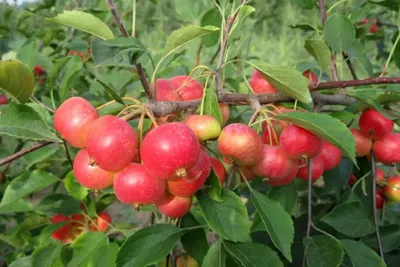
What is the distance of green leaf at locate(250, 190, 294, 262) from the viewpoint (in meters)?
0.78

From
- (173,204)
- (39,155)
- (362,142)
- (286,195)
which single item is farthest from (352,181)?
(39,155)

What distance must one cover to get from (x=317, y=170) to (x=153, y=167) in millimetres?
466

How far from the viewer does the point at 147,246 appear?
86 cm

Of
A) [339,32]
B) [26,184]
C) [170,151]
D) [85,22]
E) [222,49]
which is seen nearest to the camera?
[170,151]

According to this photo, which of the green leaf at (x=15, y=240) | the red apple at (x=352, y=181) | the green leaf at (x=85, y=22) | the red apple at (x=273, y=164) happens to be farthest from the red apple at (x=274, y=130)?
the green leaf at (x=15, y=240)

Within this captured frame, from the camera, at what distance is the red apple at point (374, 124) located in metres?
1.06

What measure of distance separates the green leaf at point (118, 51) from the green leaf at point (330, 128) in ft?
0.90

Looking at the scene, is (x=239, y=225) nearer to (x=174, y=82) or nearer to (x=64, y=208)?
(x=174, y=82)

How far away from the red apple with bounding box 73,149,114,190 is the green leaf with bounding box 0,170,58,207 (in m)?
0.29

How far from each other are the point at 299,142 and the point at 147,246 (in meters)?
0.34

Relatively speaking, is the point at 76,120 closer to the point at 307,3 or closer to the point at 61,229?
the point at 61,229

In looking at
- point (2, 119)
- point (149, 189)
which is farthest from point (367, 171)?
point (2, 119)

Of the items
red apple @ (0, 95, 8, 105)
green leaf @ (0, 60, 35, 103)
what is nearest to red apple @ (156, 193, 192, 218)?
green leaf @ (0, 60, 35, 103)

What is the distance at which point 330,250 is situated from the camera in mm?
944
